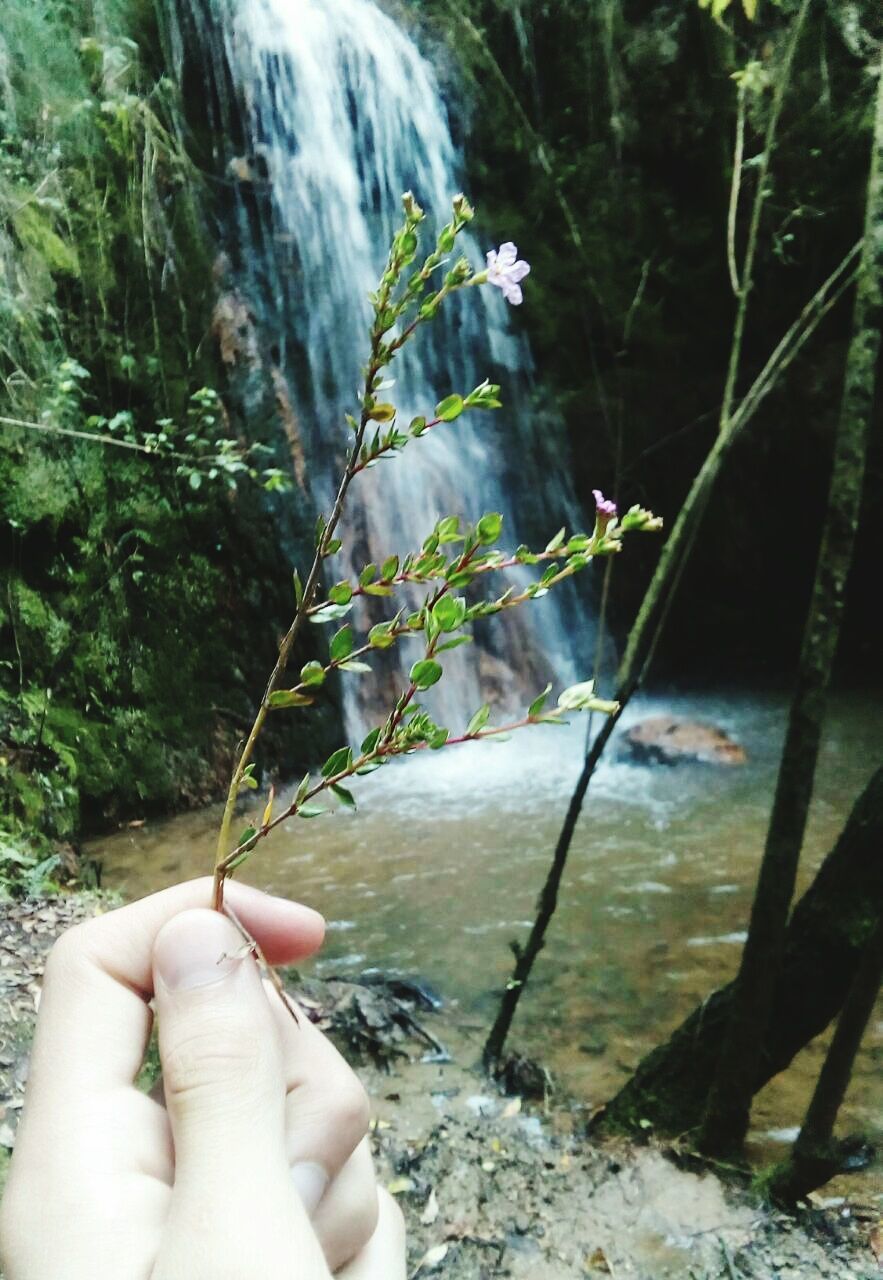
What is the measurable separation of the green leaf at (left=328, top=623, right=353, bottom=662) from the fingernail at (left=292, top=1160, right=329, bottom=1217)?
588 millimetres

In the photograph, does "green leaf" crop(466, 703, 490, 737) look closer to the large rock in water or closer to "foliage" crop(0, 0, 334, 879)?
"foliage" crop(0, 0, 334, 879)

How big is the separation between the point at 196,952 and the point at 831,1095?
2139 millimetres

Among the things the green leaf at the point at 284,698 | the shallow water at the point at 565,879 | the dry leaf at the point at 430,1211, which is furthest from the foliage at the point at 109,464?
the green leaf at the point at 284,698

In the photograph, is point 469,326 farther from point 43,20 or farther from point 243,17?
point 43,20

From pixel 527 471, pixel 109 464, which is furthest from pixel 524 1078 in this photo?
pixel 527 471

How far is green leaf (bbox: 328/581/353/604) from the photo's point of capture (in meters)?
0.73

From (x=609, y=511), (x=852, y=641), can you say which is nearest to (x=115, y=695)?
(x=609, y=511)

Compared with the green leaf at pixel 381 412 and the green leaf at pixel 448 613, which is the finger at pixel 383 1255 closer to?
the green leaf at pixel 448 613

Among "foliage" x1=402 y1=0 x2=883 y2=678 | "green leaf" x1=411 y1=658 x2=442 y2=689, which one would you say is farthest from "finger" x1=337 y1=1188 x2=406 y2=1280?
"foliage" x1=402 y1=0 x2=883 y2=678

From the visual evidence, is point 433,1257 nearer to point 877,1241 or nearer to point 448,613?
point 877,1241

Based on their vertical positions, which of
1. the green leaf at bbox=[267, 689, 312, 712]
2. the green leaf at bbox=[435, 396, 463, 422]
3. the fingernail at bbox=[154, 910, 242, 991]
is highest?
the green leaf at bbox=[435, 396, 463, 422]

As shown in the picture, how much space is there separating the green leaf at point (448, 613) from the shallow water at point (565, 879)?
2763mm

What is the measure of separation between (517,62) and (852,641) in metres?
8.29

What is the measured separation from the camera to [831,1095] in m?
2.17
